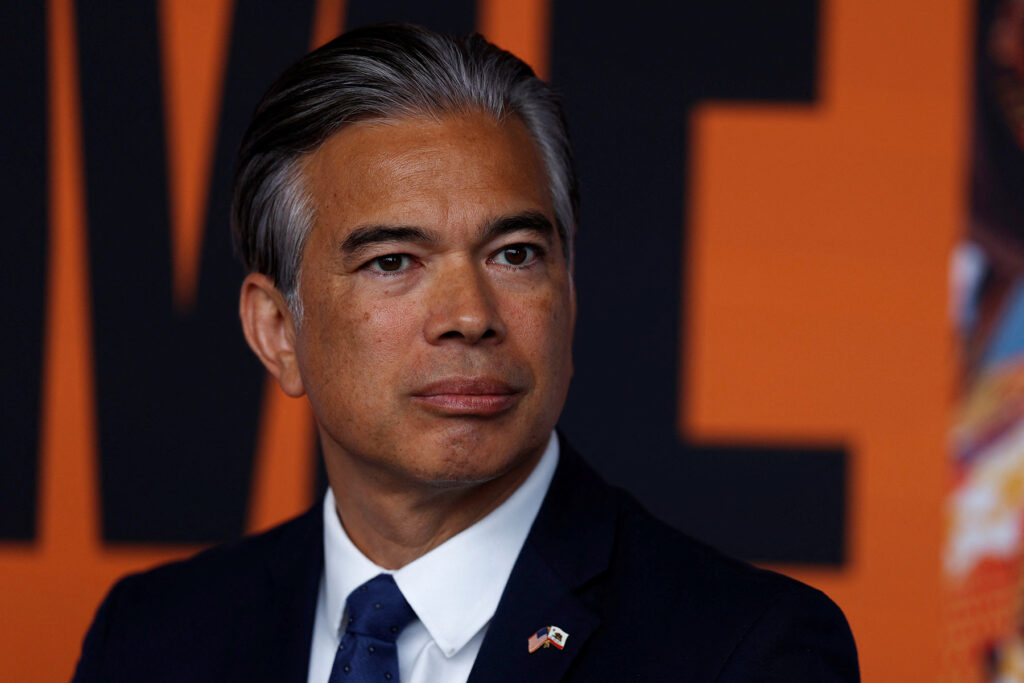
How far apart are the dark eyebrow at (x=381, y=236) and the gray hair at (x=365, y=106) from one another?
0.12 meters

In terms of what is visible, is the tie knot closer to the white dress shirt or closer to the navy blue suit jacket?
the white dress shirt

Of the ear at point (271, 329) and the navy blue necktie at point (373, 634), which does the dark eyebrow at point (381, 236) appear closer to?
the ear at point (271, 329)

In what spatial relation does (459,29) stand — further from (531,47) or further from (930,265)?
(930,265)

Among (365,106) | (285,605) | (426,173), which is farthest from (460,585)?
(365,106)

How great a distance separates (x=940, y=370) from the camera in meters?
3.18

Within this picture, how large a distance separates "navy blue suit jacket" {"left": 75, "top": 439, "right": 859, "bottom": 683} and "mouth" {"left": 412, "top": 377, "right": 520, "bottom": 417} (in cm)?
21

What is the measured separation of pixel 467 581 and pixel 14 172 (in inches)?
79.6

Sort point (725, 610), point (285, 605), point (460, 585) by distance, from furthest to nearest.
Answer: point (285, 605)
point (460, 585)
point (725, 610)

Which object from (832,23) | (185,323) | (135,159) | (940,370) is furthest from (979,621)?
(135,159)

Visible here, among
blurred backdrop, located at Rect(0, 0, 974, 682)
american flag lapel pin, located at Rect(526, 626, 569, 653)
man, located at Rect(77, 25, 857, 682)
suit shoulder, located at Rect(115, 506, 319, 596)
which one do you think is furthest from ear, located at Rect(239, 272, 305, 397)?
blurred backdrop, located at Rect(0, 0, 974, 682)

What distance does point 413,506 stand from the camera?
191 centimetres

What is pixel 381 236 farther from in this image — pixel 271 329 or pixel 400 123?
pixel 271 329

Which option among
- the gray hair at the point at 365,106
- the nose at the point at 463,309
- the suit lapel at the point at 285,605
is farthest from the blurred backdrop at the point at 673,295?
the nose at the point at 463,309

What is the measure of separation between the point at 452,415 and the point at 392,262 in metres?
0.24
